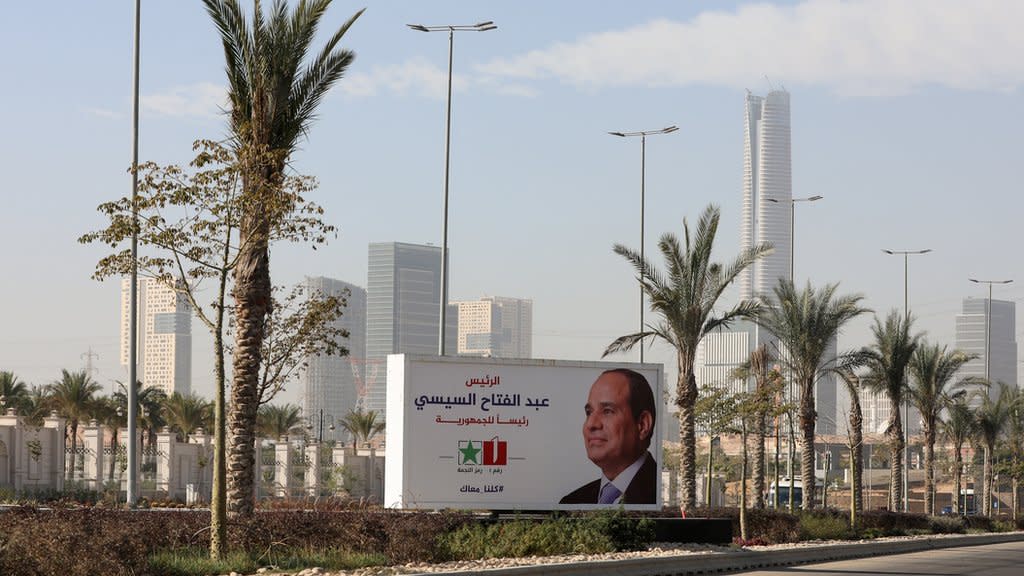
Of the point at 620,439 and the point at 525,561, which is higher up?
the point at 620,439

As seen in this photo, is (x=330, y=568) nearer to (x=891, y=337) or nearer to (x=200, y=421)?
(x=891, y=337)

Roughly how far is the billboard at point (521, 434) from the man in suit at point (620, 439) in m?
0.02

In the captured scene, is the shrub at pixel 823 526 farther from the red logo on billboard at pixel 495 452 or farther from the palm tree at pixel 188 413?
the palm tree at pixel 188 413

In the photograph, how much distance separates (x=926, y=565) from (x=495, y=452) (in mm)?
9088

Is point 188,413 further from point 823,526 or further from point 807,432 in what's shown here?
point 823,526

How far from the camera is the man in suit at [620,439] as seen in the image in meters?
27.7

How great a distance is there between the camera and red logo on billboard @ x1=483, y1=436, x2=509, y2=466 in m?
26.5

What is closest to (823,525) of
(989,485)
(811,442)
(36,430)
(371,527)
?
(811,442)

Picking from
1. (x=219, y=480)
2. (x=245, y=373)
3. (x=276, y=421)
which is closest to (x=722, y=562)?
(x=245, y=373)

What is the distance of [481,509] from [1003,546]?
19.4 metres

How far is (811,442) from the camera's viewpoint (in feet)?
161

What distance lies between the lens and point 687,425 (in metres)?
37.5

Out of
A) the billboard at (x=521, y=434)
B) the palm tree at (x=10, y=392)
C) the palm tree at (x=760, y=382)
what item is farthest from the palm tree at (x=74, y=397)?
the billboard at (x=521, y=434)

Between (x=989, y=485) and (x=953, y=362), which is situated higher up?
(x=953, y=362)
